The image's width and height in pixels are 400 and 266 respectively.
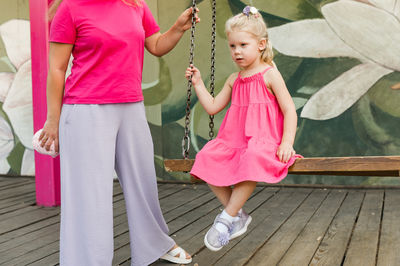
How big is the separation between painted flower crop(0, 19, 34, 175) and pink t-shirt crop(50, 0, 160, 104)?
13.8ft

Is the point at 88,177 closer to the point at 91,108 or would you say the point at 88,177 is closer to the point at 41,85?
the point at 91,108

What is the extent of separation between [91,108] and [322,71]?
337 cm

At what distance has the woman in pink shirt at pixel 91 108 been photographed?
2473 mm

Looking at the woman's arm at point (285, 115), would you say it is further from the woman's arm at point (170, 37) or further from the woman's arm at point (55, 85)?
the woman's arm at point (55, 85)

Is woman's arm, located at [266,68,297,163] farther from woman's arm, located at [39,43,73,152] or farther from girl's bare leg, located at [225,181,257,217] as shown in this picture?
woman's arm, located at [39,43,73,152]

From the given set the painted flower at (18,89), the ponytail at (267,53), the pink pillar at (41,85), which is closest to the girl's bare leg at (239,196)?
the ponytail at (267,53)

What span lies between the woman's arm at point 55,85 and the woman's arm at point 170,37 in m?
0.61

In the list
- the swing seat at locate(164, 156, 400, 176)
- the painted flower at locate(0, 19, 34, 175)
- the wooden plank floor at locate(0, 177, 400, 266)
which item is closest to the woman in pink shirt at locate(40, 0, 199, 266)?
the wooden plank floor at locate(0, 177, 400, 266)

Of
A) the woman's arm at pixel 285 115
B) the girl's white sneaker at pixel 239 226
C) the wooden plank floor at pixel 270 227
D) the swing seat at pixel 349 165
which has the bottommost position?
the wooden plank floor at pixel 270 227

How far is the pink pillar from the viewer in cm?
475

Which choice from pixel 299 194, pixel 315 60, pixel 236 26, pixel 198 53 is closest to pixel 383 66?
pixel 315 60

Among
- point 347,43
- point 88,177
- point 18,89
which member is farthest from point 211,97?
point 18,89

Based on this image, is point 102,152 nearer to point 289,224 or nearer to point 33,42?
point 289,224

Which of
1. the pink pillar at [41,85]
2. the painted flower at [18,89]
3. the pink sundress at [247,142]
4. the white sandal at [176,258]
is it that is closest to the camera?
the pink sundress at [247,142]
